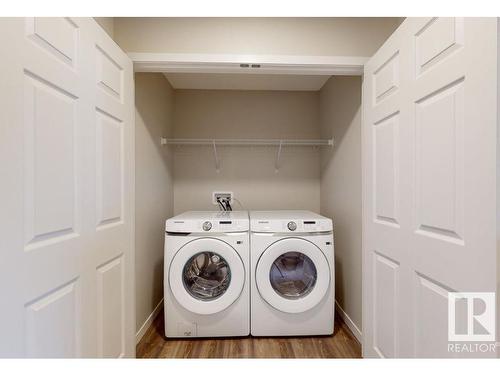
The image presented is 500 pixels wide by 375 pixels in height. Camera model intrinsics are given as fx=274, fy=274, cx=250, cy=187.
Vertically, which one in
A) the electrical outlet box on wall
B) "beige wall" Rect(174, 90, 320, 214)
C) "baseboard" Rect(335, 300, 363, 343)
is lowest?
"baseboard" Rect(335, 300, 363, 343)

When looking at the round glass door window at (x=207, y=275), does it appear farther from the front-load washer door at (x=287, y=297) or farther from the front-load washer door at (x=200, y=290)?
the front-load washer door at (x=287, y=297)

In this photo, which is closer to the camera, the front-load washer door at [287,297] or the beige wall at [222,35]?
the beige wall at [222,35]

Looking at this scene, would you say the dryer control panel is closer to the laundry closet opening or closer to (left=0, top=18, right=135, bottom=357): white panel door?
the laundry closet opening

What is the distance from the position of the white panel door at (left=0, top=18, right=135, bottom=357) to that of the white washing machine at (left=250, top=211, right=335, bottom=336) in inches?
36.6

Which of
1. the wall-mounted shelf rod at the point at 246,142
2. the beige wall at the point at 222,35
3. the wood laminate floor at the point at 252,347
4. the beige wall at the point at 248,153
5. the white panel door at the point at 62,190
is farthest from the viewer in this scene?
the beige wall at the point at 248,153

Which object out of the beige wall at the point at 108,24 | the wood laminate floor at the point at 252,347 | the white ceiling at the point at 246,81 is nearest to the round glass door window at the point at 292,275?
the wood laminate floor at the point at 252,347

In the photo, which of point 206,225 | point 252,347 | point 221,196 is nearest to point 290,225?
Result: point 206,225

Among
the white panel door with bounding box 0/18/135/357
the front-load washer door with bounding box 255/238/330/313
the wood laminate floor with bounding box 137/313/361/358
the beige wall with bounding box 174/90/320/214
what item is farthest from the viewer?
the beige wall with bounding box 174/90/320/214

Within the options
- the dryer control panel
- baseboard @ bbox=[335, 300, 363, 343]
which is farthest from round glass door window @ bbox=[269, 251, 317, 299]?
baseboard @ bbox=[335, 300, 363, 343]

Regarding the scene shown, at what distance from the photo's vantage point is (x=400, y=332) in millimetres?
1296

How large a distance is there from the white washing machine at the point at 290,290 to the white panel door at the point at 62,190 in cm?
93

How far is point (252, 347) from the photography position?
198cm

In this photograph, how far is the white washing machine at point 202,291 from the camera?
1.99 m

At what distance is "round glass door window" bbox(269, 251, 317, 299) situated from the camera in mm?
2100
